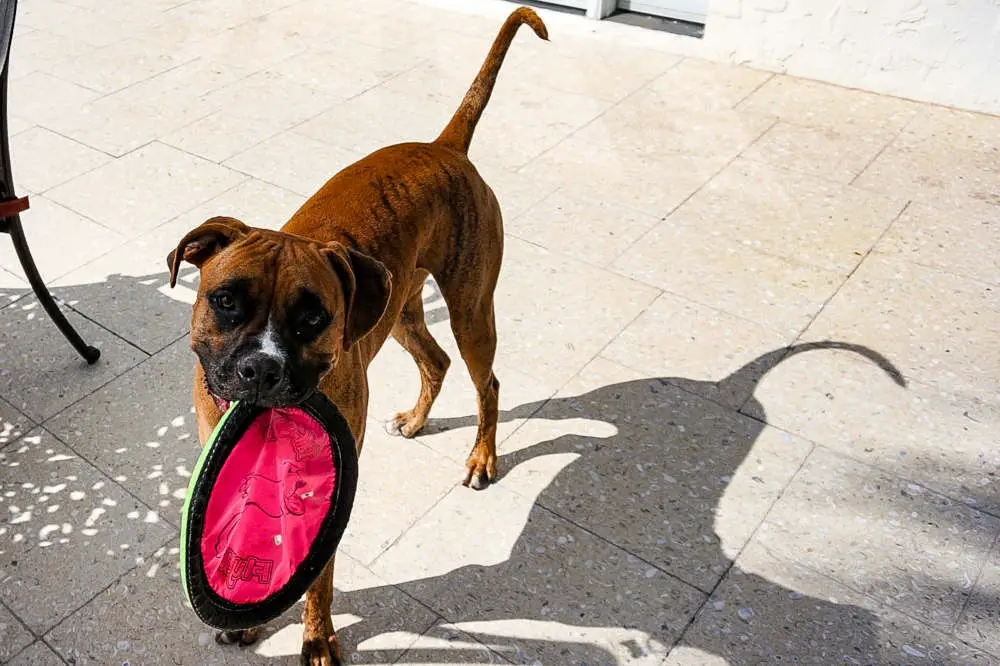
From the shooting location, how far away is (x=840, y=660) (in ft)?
9.99

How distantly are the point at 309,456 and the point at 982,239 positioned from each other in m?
4.34

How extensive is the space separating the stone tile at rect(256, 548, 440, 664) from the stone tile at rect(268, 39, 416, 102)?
4.53 meters

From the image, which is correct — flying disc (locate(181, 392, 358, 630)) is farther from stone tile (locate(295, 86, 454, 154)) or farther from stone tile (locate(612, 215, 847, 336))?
stone tile (locate(295, 86, 454, 154))

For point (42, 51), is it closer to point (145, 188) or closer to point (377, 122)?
point (145, 188)

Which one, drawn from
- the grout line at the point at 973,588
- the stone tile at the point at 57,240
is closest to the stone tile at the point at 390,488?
the grout line at the point at 973,588

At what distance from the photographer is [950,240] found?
5254mm

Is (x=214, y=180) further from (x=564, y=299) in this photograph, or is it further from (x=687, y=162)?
(x=687, y=162)

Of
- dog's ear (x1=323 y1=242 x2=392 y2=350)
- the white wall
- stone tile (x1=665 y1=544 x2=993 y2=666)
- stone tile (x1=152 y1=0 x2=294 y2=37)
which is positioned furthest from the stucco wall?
dog's ear (x1=323 y1=242 x2=392 y2=350)

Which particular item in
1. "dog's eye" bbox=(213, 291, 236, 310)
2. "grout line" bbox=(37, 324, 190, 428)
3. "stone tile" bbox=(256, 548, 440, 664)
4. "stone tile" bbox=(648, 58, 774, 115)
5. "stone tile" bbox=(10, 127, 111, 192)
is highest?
"dog's eye" bbox=(213, 291, 236, 310)

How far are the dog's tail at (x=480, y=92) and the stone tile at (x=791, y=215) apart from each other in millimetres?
2116

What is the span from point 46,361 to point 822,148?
4.88 meters

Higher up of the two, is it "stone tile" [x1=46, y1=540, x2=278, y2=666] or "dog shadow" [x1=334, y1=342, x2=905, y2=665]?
"dog shadow" [x1=334, y1=342, x2=905, y2=665]

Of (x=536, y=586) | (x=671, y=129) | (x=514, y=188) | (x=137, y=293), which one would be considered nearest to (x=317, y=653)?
(x=536, y=586)

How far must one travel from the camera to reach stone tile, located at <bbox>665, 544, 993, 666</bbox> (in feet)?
10.0
